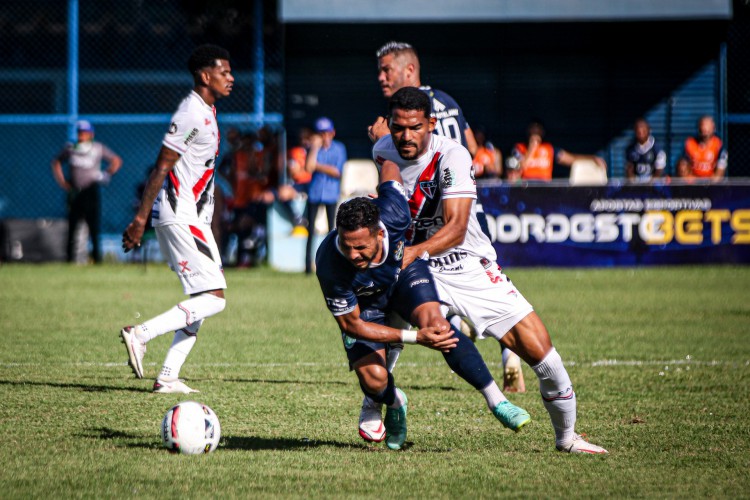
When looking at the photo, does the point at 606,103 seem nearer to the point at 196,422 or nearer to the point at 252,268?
the point at 252,268

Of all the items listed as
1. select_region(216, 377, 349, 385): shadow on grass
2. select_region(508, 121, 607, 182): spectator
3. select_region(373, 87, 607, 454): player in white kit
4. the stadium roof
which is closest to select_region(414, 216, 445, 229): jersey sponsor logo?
select_region(373, 87, 607, 454): player in white kit

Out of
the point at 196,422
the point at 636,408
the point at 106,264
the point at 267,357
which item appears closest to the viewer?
the point at 196,422


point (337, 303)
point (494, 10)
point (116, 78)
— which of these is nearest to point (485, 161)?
point (494, 10)

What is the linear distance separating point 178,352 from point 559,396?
10.2 ft

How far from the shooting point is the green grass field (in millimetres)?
5105

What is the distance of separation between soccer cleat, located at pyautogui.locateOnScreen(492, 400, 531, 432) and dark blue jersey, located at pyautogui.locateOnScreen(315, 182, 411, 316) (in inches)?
33.9

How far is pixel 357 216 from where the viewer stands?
534cm

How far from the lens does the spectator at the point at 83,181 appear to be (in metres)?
19.4

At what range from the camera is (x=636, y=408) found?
7.11m

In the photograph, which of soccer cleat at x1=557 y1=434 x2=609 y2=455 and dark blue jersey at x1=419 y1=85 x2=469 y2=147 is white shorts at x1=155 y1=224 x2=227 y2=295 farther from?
soccer cleat at x1=557 y1=434 x2=609 y2=455

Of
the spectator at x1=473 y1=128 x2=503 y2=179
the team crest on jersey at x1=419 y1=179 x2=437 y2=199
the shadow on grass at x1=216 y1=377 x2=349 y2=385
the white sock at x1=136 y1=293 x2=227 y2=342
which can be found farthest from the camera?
the spectator at x1=473 y1=128 x2=503 y2=179

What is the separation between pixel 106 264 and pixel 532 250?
751cm

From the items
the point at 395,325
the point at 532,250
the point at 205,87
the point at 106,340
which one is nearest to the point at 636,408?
the point at 395,325

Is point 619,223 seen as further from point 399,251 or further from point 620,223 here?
point 399,251
